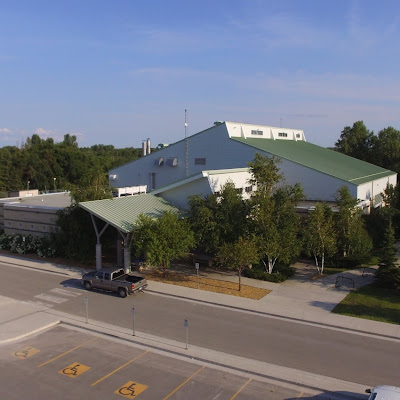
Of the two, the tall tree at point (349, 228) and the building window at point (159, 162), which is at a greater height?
the building window at point (159, 162)

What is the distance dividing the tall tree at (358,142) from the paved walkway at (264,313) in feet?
168

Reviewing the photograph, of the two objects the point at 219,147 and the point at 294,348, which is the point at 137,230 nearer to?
the point at 294,348

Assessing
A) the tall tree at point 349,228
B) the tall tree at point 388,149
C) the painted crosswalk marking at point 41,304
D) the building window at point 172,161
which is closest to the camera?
the painted crosswalk marking at point 41,304

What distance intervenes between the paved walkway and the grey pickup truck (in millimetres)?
1292

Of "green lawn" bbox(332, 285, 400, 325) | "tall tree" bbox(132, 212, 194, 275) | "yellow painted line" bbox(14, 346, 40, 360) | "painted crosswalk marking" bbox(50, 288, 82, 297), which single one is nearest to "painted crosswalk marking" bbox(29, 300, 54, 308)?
"painted crosswalk marking" bbox(50, 288, 82, 297)

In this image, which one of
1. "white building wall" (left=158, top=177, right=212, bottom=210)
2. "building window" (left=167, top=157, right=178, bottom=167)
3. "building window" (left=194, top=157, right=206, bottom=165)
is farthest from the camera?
"building window" (left=167, top=157, right=178, bottom=167)

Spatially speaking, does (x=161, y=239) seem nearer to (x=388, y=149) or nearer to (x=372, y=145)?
(x=388, y=149)

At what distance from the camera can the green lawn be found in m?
20.4

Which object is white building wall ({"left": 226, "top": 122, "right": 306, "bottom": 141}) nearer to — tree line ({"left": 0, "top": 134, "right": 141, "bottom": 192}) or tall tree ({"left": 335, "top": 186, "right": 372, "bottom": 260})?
tall tree ({"left": 335, "top": 186, "right": 372, "bottom": 260})

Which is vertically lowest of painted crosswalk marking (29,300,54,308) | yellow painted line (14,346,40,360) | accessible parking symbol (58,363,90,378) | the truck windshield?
accessible parking symbol (58,363,90,378)

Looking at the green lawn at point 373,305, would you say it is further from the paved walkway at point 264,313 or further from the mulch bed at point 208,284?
the mulch bed at point 208,284

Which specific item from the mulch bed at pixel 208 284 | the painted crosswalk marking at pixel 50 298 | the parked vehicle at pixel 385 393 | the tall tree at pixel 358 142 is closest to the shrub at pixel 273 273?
the mulch bed at pixel 208 284

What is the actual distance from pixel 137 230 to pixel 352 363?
48.3 feet

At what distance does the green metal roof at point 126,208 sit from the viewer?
2620 cm
